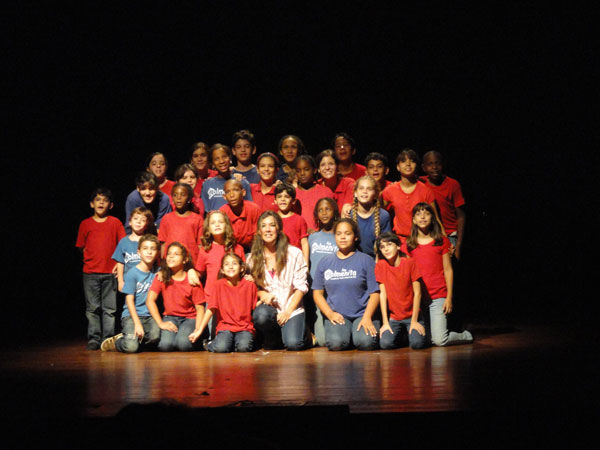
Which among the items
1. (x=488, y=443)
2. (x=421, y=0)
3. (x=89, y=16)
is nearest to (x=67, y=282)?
(x=89, y=16)

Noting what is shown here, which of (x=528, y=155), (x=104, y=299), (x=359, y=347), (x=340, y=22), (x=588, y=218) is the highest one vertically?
(x=340, y=22)

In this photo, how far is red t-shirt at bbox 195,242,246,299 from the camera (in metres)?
5.36

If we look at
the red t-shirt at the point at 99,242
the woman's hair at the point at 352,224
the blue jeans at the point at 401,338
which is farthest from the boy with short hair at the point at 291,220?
the red t-shirt at the point at 99,242

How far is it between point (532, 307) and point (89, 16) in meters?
5.47

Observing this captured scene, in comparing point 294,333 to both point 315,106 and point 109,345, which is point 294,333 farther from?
point 315,106

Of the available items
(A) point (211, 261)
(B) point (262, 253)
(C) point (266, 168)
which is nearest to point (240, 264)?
(B) point (262, 253)

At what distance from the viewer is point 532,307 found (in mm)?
6746

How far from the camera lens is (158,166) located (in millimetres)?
6230

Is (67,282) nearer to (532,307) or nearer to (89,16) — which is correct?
(89,16)

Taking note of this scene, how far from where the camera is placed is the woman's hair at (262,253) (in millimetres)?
5332

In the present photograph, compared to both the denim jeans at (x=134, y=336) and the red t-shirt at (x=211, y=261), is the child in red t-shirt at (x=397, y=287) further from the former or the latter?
the denim jeans at (x=134, y=336)

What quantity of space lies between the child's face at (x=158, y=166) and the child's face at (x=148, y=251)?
1.03 metres

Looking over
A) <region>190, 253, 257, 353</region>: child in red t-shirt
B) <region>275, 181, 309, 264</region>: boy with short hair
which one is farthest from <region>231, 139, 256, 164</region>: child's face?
<region>190, 253, 257, 353</region>: child in red t-shirt

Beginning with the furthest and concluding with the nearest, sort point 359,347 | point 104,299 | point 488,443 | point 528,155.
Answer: point 528,155
point 104,299
point 359,347
point 488,443
